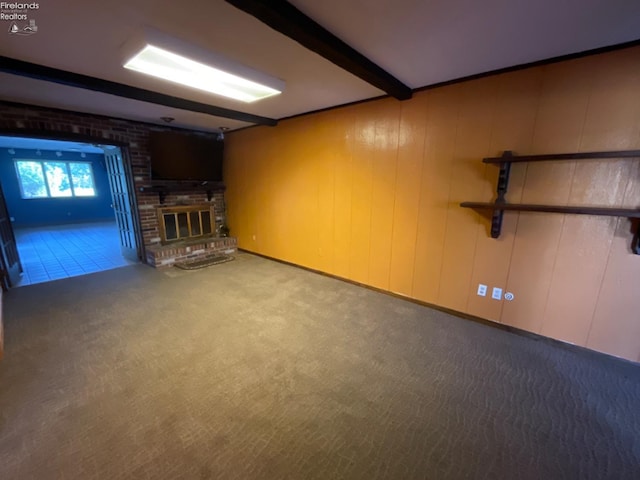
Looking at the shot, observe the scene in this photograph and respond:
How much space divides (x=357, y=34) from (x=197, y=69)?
124 centimetres

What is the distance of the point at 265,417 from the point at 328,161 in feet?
9.62

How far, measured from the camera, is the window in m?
7.59

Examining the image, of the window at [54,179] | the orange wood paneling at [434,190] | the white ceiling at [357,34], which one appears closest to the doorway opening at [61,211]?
the window at [54,179]

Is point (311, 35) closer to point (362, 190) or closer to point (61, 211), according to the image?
point (362, 190)

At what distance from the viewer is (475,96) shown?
2.37m

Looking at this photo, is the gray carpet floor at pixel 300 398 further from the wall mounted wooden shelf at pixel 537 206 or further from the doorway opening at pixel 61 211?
the doorway opening at pixel 61 211

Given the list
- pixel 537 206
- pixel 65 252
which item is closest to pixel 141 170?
pixel 65 252

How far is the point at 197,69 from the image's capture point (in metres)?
2.02

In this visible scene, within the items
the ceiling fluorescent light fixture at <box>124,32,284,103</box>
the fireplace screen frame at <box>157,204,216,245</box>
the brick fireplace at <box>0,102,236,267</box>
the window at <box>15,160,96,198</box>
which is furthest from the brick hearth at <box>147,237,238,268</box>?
the window at <box>15,160,96,198</box>

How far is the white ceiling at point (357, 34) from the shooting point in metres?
1.45

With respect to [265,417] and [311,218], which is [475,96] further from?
[265,417]

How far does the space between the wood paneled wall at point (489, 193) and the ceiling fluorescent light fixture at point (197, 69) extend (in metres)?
1.29

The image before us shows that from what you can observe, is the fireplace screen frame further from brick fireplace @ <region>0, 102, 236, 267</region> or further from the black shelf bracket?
the black shelf bracket

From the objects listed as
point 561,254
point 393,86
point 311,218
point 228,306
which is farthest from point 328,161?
point 561,254
